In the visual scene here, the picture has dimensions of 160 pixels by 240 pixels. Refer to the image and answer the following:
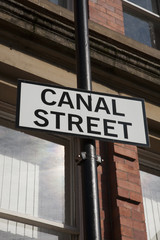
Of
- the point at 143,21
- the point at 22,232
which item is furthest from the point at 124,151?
the point at 143,21

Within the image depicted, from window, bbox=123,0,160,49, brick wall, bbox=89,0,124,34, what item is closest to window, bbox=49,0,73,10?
brick wall, bbox=89,0,124,34

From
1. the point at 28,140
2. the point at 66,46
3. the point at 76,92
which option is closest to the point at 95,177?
the point at 76,92

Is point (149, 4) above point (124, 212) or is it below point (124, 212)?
above

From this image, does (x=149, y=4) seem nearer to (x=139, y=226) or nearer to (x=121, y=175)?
(x=121, y=175)

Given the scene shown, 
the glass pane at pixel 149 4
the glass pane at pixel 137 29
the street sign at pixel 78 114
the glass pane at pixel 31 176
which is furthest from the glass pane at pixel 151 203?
the glass pane at pixel 149 4

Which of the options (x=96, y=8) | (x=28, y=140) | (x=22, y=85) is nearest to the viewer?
(x=22, y=85)

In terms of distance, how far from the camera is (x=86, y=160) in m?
3.08

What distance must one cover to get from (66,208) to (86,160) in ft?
8.30

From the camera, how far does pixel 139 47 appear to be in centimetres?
675

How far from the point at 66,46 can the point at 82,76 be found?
2.65 metres

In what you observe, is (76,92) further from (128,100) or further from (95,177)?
(95,177)

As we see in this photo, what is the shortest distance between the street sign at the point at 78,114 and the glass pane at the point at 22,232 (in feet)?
7.01

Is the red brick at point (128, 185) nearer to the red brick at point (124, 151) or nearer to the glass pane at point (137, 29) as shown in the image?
the red brick at point (124, 151)

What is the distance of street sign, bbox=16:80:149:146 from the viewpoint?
3.22m
